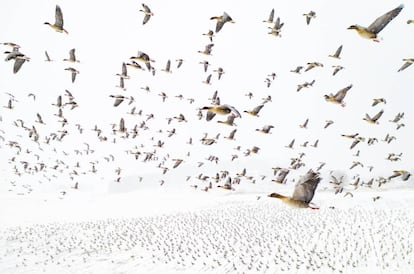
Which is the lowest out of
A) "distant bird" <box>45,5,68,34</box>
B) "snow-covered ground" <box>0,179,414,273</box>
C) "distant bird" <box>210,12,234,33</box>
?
"snow-covered ground" <box>0,179,414,273</box>

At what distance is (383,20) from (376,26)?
18 centimetres

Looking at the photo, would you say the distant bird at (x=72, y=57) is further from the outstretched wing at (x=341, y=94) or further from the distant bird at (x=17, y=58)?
the outstretched wing at (x=341, y=94)

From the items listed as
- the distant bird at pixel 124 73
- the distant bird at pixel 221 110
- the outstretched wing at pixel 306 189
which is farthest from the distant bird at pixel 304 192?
the distant bird at pixel 124 73

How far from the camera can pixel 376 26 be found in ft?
21.0

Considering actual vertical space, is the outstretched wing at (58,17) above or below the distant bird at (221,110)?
above

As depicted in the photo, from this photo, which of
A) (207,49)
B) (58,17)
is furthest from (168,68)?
(58,17)

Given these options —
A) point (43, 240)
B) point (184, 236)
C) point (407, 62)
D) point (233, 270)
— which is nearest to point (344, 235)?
point (233, 270)

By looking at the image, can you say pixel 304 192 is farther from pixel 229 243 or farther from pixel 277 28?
pixel 229 243

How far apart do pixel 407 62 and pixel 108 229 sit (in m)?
23.6

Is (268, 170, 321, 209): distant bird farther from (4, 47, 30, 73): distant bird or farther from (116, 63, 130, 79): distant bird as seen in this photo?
(116, 63, 130, 79): distant bird

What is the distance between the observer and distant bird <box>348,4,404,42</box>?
19.4 ft

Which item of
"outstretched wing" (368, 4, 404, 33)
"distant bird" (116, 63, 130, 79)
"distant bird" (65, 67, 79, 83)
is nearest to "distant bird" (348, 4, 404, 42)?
"outstretched wing" (368, 4, 404, 33)

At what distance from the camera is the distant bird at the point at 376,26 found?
19.4 feet

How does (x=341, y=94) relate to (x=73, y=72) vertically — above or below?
below
